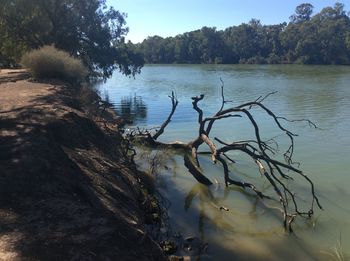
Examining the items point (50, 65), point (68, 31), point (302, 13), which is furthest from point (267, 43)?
point (50, 65)

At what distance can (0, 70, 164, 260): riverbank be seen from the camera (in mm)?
5255

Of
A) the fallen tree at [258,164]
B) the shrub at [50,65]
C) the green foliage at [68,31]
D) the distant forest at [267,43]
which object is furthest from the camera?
the distant forest at [267,43]

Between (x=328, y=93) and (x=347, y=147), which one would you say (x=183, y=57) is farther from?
(x=347, y=147)

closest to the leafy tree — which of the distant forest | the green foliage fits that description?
the distant forest

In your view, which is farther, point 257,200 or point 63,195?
point 257,200

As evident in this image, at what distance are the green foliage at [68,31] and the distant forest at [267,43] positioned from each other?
229 ft

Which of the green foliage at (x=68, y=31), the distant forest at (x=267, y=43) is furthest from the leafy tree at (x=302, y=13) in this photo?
the green foliage at (x=68, y=31)

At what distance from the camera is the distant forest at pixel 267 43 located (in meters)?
103

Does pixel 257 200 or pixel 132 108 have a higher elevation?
pixel 257 200

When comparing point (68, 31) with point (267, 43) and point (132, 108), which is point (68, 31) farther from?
point (267, 43)

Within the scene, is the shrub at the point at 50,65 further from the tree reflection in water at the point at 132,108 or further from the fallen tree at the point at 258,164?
the fallen tree at the point at 258,164

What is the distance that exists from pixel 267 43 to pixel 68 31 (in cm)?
9070

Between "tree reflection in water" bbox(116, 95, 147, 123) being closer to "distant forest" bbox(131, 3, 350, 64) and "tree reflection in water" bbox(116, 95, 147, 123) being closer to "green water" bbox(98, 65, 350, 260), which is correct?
"green water" bbox(98, 65, 350, 260)

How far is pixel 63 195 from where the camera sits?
6582 mm
